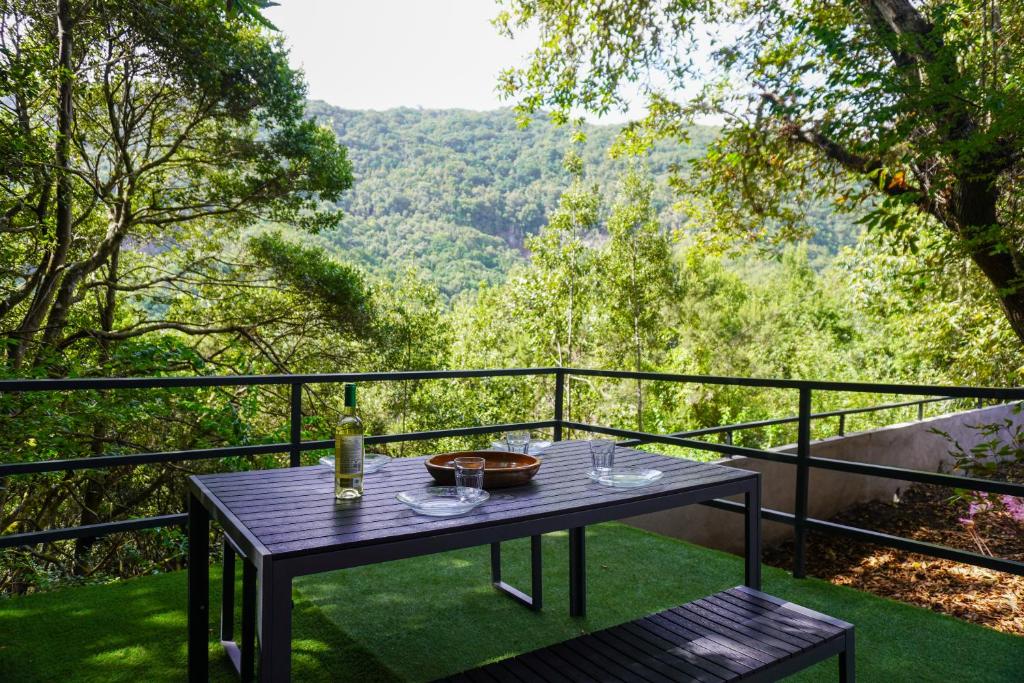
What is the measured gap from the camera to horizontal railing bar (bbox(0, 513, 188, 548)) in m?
2.38

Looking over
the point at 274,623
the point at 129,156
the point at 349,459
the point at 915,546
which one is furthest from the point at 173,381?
the point at 129,156

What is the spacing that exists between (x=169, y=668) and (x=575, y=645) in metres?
1.36

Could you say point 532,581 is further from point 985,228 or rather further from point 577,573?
point 985,228

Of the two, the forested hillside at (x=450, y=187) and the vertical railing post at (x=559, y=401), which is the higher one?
the forested hillside at (x=450, y=187)

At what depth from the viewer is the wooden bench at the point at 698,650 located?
143 centimetres

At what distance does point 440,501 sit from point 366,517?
167 mm

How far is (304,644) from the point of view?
7.67 feet

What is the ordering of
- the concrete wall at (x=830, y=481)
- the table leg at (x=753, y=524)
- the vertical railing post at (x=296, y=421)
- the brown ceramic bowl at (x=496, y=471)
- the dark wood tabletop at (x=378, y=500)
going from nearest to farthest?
the dark wood tabletop at (x=378, y=500), the brown ceramic bowl at (x=496, y=471), the table leg at (x=753, y=524), the vertical railing post at (x=296, y=421), the concrete wall at (x=830, y=481)

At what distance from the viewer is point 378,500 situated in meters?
1.64

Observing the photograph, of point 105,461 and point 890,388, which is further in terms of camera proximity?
point 890,388

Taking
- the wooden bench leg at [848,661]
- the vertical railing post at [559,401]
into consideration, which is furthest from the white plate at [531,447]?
the vertical railing post at [559,401]

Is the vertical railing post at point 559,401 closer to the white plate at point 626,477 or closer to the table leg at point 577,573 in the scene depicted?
the table leg at point 577,573

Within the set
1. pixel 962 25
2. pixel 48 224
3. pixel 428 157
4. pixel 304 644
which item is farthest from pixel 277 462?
pixel 428 157

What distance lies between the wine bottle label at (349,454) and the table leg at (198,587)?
1.42 ft
